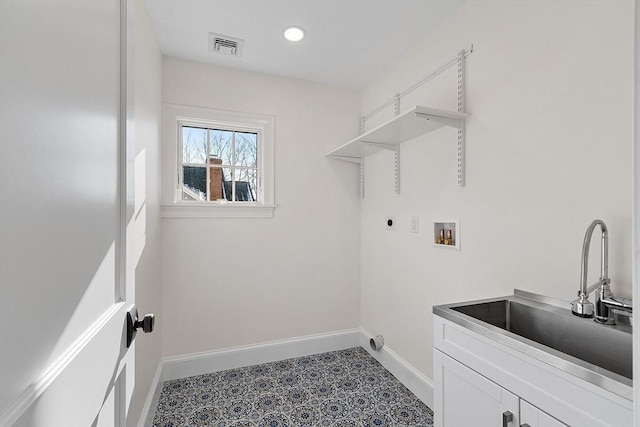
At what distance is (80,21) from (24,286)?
1.55 ft

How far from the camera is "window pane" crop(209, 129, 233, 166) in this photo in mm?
2646

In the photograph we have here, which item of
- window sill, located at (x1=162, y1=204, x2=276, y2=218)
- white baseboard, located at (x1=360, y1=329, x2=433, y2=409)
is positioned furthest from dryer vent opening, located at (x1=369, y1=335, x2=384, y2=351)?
window sill, located at (x1=162, y1=204, x2=276, y2=218)

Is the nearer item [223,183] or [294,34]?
[294,34]

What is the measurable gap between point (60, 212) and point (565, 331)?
166 cm

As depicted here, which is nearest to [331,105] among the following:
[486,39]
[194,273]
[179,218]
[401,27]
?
[401,27]

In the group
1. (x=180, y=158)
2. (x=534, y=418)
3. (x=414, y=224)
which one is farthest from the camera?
(x=180, y=158)

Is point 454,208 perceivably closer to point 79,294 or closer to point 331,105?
point 331,105

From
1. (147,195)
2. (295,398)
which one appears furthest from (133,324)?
(295,398)

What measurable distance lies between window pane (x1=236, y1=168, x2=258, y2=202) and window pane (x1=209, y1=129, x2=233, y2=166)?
0.46ft

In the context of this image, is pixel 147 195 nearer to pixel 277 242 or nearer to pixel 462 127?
pixel 277 242

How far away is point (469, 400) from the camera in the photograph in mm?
1188

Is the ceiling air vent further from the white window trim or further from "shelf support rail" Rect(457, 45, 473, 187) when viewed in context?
"shelf support rail" Rect(457, 45, 473, 187)

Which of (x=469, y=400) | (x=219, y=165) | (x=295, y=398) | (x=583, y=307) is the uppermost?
(x=219, y=165)

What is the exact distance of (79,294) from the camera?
57 cm
